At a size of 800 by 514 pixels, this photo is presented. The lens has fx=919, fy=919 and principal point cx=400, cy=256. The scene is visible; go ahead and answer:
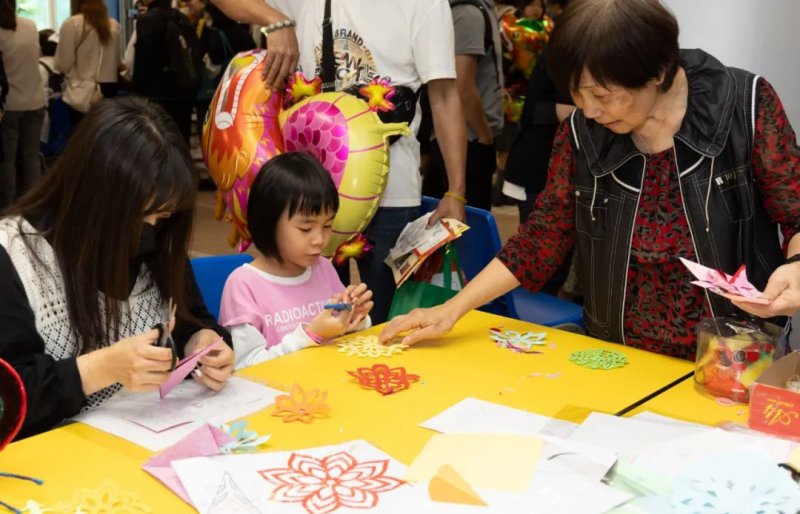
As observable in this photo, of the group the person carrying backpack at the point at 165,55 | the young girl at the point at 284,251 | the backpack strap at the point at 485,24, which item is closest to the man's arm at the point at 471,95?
the backpack strap at the point at 485,24

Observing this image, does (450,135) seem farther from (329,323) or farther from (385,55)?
(329,323)

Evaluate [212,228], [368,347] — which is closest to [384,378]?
[368,347]

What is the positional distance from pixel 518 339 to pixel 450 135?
103cm

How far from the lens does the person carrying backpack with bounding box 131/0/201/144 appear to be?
674cm

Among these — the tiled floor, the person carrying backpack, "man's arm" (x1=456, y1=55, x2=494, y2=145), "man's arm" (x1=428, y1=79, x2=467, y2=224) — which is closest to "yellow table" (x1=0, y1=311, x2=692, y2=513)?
"man's arm" (x1=428, y1=79, x2=467, y2=224)

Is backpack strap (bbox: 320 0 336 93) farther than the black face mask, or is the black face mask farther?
backpack strap (bbox: 320 0 336 93)

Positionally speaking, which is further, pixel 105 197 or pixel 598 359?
pixel 598 359

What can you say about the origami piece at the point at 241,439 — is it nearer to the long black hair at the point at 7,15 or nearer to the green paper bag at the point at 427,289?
the green paper bag at the point at 427,289

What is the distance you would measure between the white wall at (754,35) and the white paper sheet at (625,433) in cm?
176

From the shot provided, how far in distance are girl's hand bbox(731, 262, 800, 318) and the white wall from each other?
1.43m

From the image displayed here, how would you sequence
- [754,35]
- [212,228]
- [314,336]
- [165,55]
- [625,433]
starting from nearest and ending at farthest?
[625,433] < [314,336] < [754,35] < [212,228] < [165,55]

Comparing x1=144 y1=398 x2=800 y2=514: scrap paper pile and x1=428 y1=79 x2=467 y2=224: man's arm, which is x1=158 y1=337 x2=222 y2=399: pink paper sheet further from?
x1=428 y1=79 x2=467 y2=224: man's arm

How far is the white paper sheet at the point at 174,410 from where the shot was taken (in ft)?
4.87

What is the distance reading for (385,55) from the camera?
103 inches
